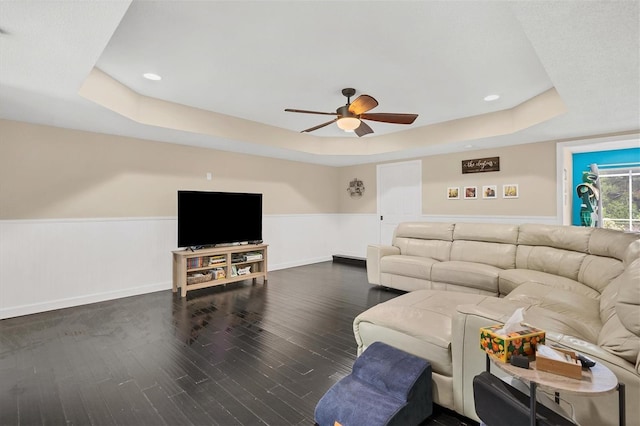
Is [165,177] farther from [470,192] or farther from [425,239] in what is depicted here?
[470,192]

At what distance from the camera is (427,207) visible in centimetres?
615

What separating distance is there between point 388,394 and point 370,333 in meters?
0.56

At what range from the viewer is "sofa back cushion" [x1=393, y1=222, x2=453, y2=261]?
189 inches

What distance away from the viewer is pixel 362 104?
303 cm

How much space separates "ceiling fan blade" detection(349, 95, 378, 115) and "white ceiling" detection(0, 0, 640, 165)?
37 centimetres

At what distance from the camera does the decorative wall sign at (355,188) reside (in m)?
7.25

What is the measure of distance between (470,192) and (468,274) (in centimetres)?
219

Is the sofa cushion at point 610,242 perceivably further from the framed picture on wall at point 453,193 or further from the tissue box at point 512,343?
the framed picture on wall at point 453,193

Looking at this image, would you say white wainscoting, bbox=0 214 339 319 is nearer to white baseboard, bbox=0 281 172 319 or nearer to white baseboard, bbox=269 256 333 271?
white baseboard, bbox=0 281 172 319

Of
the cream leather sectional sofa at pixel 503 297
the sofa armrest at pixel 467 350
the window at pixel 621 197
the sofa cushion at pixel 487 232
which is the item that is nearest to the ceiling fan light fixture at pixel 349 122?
the cream leather sectional sofa at pixel 503 297

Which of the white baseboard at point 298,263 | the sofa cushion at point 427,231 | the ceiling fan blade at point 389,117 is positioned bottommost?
the white baseboard at point 298,263

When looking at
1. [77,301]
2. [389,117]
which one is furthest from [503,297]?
[77,301]

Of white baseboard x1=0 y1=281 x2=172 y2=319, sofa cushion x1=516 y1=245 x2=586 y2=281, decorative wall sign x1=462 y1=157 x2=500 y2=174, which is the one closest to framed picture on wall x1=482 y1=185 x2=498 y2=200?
decorative wall sign x1=462 y1=157 x2=500 y2=174

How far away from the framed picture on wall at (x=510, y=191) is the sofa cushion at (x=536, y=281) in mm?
1792
